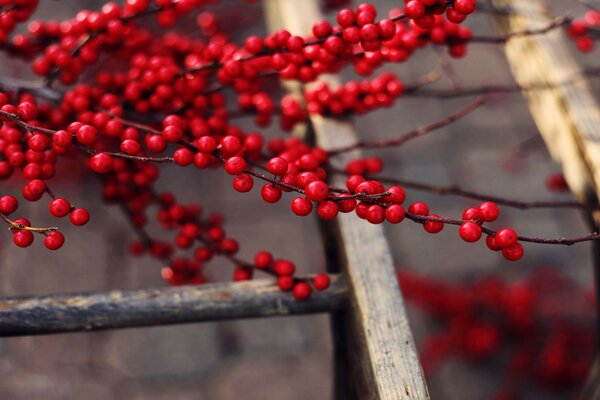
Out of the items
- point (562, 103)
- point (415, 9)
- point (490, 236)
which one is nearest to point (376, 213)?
point (490, 236)

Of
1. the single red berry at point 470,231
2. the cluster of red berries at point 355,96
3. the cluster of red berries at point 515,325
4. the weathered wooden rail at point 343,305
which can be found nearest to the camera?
the single red berry at point 470,231

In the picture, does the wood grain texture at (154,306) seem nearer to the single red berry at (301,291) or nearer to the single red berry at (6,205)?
the single red berry at (301,291)

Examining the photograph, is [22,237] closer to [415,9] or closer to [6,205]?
[6,205]

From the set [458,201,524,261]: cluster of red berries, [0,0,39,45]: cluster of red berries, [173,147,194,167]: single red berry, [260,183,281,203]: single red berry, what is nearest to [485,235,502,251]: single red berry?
[458,201,524,261]: cluster of red berries

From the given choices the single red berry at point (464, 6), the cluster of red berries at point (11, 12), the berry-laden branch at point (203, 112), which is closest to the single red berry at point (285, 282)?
the berry-laden branch at point (203, 112)

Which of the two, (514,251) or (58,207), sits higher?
(58,207)

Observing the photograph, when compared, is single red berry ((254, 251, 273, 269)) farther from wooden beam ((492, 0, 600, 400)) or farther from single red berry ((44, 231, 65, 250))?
wooden beam ((492, 0, 600, 400))
